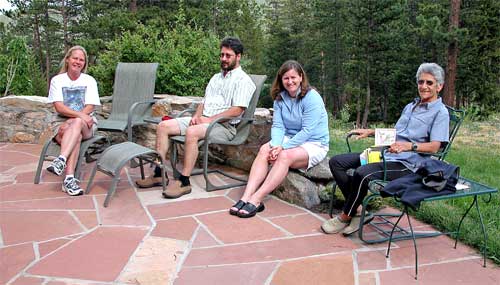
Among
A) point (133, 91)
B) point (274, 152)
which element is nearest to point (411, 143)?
point (274, 152)

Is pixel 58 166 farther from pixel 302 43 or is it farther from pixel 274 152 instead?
pixel 302 43

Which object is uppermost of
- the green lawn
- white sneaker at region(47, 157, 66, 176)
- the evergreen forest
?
the evergreen forest

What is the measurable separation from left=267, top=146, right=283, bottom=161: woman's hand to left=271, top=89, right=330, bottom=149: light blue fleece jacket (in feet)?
0.21

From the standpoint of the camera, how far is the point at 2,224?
8.77 feet

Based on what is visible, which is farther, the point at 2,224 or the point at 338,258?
the point at 2,224

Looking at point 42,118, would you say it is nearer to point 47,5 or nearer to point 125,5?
point 125,5

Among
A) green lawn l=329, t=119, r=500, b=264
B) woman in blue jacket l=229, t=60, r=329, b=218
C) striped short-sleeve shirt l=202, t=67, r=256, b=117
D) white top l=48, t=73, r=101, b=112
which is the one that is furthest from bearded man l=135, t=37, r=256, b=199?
green lawn l=329, t=119, r=500, b=264

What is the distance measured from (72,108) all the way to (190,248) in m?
1.94

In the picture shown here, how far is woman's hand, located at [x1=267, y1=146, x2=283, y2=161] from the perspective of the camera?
3.02m

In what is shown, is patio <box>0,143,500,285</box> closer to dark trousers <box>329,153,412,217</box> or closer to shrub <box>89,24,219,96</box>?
dark trousers <box>329,153,412,217</box>

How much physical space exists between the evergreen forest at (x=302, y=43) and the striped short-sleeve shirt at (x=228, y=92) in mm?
1788

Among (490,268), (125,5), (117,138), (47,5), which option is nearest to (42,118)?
(117,138)

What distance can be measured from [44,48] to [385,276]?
1086 inches

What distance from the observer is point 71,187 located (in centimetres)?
326
